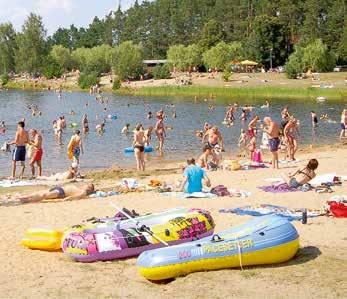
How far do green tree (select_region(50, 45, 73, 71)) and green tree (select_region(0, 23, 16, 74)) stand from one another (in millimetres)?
9616

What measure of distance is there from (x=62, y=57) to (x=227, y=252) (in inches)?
3825

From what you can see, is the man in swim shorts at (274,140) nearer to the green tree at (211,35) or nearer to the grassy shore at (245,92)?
the grassy shore at (245,92)

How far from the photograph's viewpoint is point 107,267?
27.1 ft

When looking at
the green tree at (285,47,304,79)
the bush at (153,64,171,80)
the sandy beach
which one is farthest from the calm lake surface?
the bush at (153,64,171,80)

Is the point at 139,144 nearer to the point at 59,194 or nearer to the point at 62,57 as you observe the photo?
the point at 59,194

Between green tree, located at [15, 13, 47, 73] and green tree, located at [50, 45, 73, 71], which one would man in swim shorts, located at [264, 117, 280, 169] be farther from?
green tree, located at [15, 13, 47, 73]

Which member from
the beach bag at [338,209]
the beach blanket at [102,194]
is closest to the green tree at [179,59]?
the beach blanket at [102,194]

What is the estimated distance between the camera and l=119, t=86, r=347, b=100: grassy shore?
170ft

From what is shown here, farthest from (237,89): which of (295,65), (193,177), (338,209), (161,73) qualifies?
(338,209)

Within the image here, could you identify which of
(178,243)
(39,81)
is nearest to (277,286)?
(178,243)

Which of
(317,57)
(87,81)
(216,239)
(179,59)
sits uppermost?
(179,59)

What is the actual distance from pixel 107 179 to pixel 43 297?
29.9 feet

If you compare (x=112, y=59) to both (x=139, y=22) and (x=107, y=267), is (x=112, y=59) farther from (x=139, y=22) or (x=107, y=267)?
(x=107, y=267)

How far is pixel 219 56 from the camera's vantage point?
75.0 m
